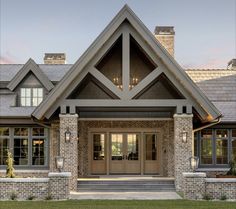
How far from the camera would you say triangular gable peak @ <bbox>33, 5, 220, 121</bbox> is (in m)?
18.3

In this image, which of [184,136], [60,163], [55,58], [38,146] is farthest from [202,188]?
[55,58]

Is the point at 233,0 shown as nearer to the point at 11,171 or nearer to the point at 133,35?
the point at 133,35

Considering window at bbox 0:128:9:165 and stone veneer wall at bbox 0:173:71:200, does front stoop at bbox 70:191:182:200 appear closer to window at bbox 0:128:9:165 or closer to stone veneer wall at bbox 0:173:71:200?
stone veneer wall at bbox 0:173:71:200

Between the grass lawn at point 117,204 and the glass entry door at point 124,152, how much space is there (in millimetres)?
6404

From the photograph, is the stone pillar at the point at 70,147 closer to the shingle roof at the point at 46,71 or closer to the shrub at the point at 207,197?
the shrub at the point at 207,197

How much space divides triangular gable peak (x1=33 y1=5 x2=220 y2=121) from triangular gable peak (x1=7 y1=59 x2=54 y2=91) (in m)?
3.89

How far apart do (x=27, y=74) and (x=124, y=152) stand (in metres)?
5.83

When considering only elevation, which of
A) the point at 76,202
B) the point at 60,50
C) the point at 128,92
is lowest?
the point at 76,202

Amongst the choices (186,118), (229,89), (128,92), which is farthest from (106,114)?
(229,89)

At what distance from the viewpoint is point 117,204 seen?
51.2 ft

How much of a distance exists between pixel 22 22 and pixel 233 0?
11.0 m

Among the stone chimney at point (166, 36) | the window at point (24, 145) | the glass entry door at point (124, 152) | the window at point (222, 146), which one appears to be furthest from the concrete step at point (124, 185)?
the stone chimney at point (166, 36)

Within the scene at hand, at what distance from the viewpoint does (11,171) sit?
19656mm

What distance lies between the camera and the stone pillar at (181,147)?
1888cm
